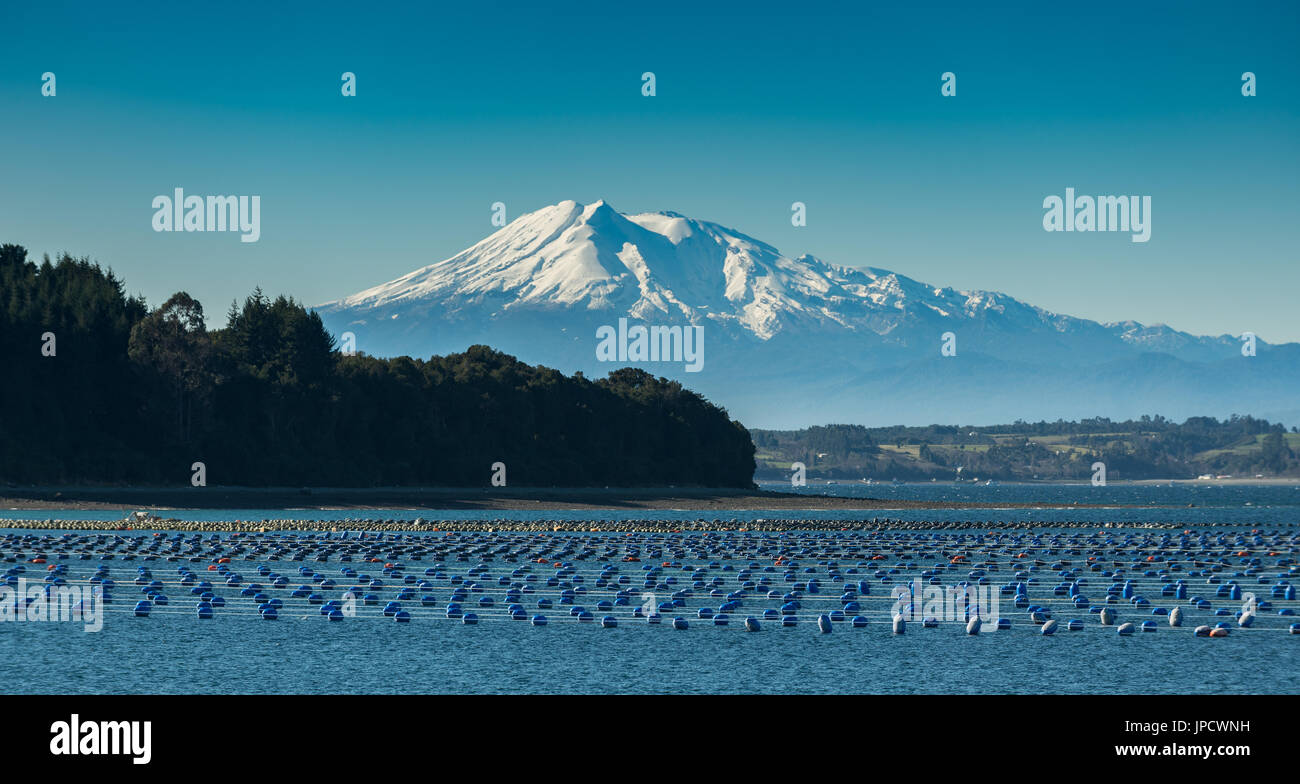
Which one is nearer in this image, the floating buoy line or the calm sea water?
the calm sea water

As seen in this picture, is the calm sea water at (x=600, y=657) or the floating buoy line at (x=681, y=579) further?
the floating buoy line at (x=681, y=579)

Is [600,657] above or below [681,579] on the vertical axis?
below

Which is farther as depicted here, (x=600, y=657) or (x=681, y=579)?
(x=681, y=579)

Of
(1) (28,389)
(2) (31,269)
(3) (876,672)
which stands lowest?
(3) (876,672)
